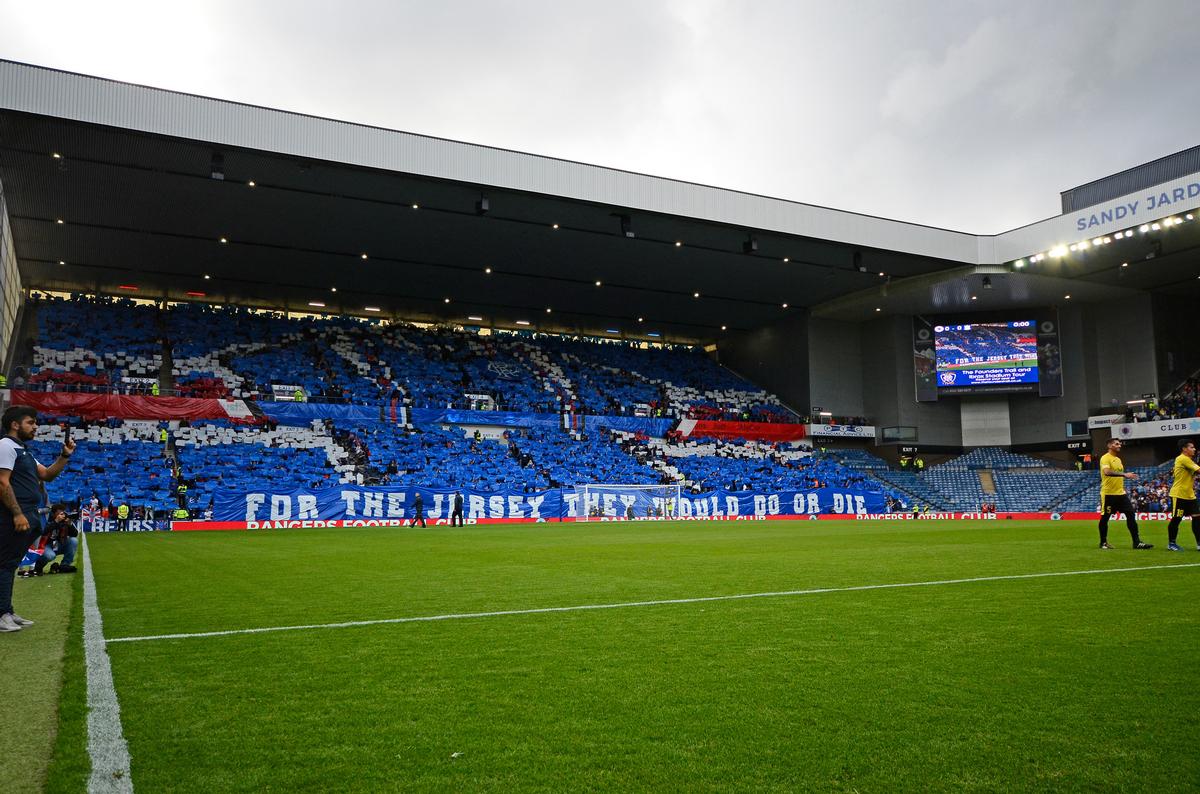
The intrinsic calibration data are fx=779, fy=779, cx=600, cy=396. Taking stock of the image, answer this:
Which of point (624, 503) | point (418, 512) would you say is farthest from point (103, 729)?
point (624, 503)

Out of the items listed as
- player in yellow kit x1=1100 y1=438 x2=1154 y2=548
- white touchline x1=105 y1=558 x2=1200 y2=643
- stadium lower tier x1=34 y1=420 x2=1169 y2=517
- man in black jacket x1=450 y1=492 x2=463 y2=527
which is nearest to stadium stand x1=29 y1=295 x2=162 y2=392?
stadium lower tier x1=34 y1=420 x2=1169 y2=517

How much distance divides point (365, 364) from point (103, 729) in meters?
42.4

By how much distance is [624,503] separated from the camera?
36.1 m

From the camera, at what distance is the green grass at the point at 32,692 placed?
297 cm

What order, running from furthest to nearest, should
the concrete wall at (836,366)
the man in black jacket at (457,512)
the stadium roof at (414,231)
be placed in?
the concrete wall at (836,366) → the man in black jacket at (457,512) → the stadium roof at (414,231)

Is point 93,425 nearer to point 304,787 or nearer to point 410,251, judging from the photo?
point 410,251

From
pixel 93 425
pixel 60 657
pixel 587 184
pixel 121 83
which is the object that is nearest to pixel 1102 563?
pixel 60 657

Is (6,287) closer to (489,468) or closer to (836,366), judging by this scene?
(489,468)

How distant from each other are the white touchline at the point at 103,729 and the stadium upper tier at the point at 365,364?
34.2m

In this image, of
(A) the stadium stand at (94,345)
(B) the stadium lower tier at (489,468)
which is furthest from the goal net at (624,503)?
(A) the stadium stand at (94,345)

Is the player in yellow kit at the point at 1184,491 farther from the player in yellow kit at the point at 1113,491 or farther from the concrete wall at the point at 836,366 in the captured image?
the concrete wall at the point at 836,366

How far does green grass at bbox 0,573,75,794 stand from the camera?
297 centimetres

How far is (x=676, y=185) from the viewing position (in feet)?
106

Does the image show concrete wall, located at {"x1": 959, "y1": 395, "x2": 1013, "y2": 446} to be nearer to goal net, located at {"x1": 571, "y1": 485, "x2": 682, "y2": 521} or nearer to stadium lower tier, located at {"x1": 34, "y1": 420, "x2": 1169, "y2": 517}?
stadium lower tier, located at {"x1": 34, "y1": 420, "x2": 1169, "y2": 517}
